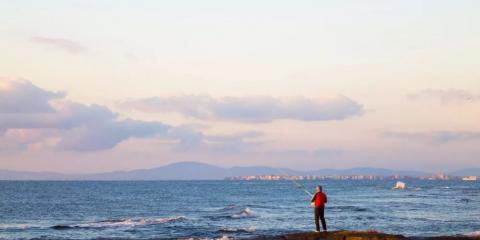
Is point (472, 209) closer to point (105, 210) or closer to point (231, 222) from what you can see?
point (231, 222)

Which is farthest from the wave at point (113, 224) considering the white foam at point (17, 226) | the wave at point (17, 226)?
the white foam at point (17, 226)

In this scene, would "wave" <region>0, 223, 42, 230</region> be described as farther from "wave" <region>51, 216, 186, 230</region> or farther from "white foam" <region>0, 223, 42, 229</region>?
"wave" <region>51, 216, 186, 230</region>

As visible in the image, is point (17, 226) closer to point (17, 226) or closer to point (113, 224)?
point (17, 226)

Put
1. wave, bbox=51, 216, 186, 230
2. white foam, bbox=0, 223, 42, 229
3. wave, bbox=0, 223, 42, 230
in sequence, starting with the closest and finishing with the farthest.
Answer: wave, bbox=51, 216, 186, 230
wave, bbox=0, 223, 42, 230
white foam, bbox=0, 223, 42, 229

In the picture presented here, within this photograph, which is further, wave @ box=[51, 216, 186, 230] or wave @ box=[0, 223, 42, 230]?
wave @ box=[0, 223, 42, 230]

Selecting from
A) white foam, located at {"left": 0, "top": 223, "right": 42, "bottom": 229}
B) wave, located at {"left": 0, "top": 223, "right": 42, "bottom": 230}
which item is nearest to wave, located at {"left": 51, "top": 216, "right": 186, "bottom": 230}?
wave, located at {"left": 0, "top": 223, "right": 42, "bottom": 230}

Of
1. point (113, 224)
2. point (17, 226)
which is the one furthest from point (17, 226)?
point (113, 224)

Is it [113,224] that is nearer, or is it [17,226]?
[113,224]

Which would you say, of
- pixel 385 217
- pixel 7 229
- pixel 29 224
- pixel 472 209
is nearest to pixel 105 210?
pixel 29 224

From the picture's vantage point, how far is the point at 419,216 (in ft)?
158

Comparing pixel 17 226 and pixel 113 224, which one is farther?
pixel 17 226

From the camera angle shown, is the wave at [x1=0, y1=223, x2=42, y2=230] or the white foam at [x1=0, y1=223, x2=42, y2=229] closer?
the wave at [x1=0, y1=223, x2=42, y2=230]

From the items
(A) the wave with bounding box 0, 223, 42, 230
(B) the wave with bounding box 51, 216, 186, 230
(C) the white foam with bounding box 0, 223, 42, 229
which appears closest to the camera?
(B) the wave with bounding box 51, 216, 186, 230

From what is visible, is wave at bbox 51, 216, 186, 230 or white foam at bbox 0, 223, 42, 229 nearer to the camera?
wave at bbox 51, 216, 186, 230
